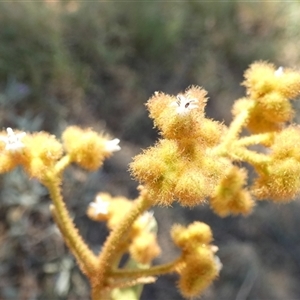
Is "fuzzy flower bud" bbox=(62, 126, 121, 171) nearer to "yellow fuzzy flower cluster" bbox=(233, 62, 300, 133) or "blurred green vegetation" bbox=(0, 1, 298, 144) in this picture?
"yellow fuzzy flower cluster" bbox=(233, 62, 300, 133)

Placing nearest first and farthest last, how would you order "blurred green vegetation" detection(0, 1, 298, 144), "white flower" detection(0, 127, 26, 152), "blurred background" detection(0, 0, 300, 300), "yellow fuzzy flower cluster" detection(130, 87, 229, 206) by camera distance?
"yellow fuzzy flower cluster" detection(130, 87, 229, 206)
"white flower" detection(0, 127, 26, 152)
"blurred background" detection(0, 0, 300, 300)
"blurred green vegetation" detection(0, 1, 298, 144)

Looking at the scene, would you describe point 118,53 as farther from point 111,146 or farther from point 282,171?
point 282,171

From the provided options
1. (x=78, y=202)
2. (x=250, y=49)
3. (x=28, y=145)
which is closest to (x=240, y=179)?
(x=28, y=145)

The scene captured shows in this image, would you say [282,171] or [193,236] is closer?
[282,171]

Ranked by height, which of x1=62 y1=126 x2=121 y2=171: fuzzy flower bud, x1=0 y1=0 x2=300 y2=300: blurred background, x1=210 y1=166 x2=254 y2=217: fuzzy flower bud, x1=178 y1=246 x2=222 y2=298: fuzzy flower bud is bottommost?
x1=178 y1=246 x2=222 y2=298: fuzzy flower bud

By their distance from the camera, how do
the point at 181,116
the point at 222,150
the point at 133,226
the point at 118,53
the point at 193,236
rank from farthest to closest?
the point at 118,53, the point at 133,226, the point at 193,236, the point at 222,150, the point at 181,116

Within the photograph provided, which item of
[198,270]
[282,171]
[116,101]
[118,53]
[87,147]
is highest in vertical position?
[118,53]

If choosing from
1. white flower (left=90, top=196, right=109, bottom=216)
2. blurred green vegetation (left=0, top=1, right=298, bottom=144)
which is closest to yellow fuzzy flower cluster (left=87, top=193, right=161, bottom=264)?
white flower (left=90, top=196, right=109, bottom=216)

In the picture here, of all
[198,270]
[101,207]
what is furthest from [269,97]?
[101,207]
